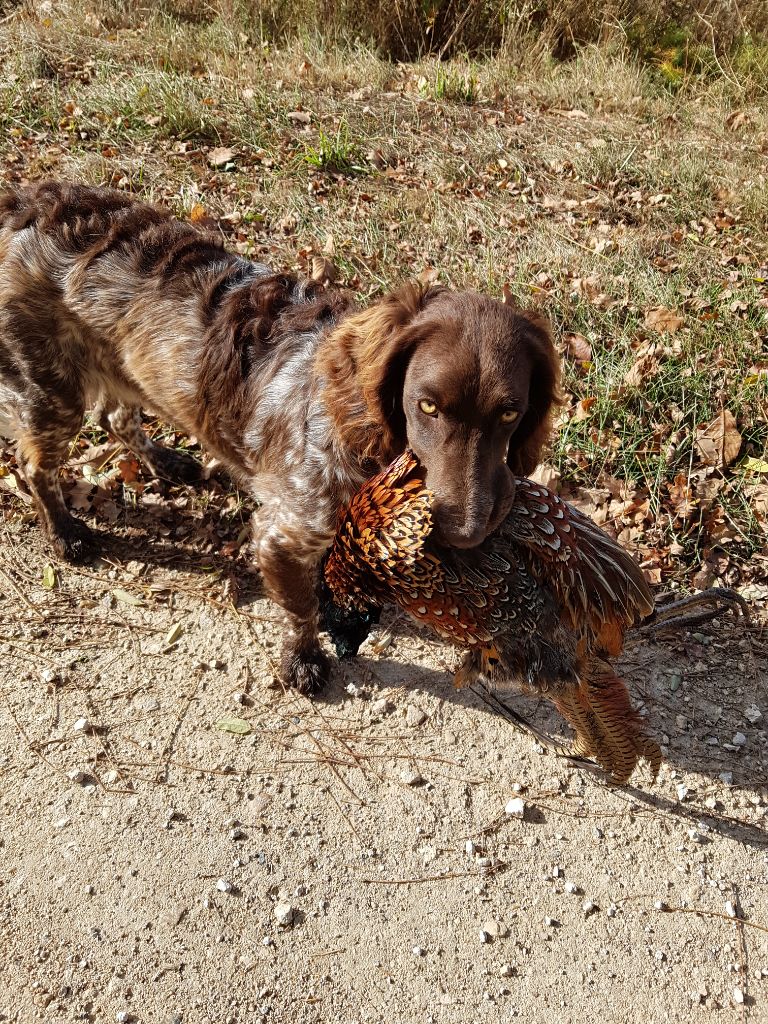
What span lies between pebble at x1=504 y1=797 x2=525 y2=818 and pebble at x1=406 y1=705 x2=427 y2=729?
0.51 metres

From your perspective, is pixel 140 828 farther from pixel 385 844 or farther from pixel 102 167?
pixel 102 167

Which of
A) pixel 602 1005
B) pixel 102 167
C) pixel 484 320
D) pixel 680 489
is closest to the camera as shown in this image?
pixel 484 320

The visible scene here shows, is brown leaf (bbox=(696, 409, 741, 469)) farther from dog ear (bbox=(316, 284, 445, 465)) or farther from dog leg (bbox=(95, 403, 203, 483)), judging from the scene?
dog leg (bbox=(95, 403, 203, 483))

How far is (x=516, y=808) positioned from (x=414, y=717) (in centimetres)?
59

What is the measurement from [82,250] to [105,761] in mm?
2211

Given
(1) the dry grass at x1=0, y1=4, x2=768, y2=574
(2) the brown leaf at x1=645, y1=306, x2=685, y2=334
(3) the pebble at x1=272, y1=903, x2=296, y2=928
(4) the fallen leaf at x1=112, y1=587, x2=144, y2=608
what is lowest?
(3) the pebble at x1=272, y1=903, x2=296, y2=928

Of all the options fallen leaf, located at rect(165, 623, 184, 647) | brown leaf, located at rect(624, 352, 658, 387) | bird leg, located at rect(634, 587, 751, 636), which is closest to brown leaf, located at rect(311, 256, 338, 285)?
brown leaf, located at rect(624, 352, 658, 387)

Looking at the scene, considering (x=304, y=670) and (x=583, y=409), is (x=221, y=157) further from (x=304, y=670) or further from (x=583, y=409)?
(x=304, y=670)

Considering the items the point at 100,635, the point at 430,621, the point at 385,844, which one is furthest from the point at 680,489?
the point at 100,635

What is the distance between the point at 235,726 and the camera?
3.40 metres

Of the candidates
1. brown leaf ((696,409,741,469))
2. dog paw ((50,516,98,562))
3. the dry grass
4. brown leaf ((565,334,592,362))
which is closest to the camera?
dog paw ((50,516,98,562))

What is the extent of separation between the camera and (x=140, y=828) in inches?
121

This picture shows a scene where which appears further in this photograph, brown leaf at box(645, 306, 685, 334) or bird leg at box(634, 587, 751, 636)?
brown leaf at box(645, 306, 685, 334)

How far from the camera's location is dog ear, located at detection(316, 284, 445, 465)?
8.51 feet
